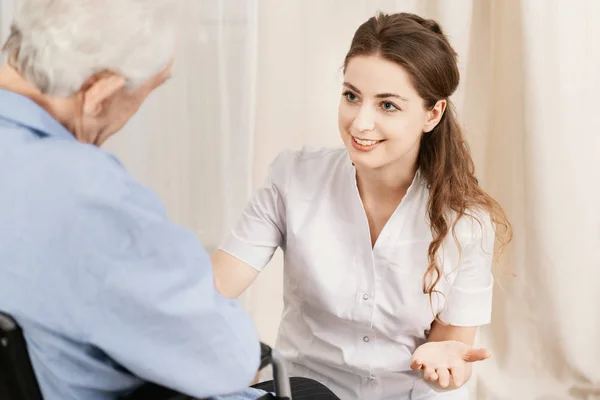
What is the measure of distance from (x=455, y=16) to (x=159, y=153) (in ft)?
3.12

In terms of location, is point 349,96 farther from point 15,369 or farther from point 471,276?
point 15,369

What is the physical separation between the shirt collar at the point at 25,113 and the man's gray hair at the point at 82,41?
0.03m

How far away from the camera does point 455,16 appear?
88.7 inches

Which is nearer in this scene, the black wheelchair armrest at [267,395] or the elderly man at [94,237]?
the elderly man at [94,237]

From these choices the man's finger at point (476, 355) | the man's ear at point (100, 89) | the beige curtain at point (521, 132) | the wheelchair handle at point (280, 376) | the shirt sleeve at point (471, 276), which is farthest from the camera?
the beige curtain at point (521, 132)

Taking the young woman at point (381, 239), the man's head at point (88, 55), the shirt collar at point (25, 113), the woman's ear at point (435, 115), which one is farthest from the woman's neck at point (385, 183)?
the shirt collar at point (25, 113)

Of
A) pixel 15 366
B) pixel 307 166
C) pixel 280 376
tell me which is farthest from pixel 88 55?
pixel 307 166

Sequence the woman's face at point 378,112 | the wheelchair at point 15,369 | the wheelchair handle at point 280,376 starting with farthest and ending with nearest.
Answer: the woman's face at point 378,112 → the wheelchair handle at point 280,376 → the wheelchair at point 15,369

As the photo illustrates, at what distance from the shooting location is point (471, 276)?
5.55 ft

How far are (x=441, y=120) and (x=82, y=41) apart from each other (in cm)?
91

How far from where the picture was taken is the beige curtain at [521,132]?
7.33 ft

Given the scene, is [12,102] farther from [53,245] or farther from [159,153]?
[159,153]

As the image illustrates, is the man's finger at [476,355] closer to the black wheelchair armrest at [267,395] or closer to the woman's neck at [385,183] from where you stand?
the woman's neck at [385,183]

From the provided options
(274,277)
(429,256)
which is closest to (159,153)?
(274,277)
